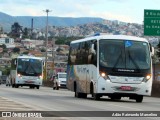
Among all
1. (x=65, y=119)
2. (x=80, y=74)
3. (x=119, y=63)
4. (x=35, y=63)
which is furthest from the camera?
(x=35, y=63)

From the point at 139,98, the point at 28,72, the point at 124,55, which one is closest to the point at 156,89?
the point at 139,98

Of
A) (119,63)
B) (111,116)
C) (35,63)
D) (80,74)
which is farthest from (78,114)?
(35,63)

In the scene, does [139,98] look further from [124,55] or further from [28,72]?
[28,72]

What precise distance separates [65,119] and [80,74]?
1497cm

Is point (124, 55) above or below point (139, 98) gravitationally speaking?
above

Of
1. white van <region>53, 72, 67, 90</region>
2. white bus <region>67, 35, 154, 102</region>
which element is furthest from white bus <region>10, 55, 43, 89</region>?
white bus <region>67, 35, 154, 102</region>

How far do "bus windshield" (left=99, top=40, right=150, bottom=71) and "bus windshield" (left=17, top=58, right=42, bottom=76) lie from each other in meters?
Answer: 30.5

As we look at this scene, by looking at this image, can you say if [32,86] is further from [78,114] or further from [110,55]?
[78,114]

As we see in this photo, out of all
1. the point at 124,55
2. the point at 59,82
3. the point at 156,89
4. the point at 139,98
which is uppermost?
the point at 124,55

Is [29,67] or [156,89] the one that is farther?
[29,67]

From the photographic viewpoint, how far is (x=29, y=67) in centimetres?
5859

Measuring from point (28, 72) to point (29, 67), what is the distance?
0.52 metres

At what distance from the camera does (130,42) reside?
28.8 m

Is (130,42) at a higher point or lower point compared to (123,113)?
higher
